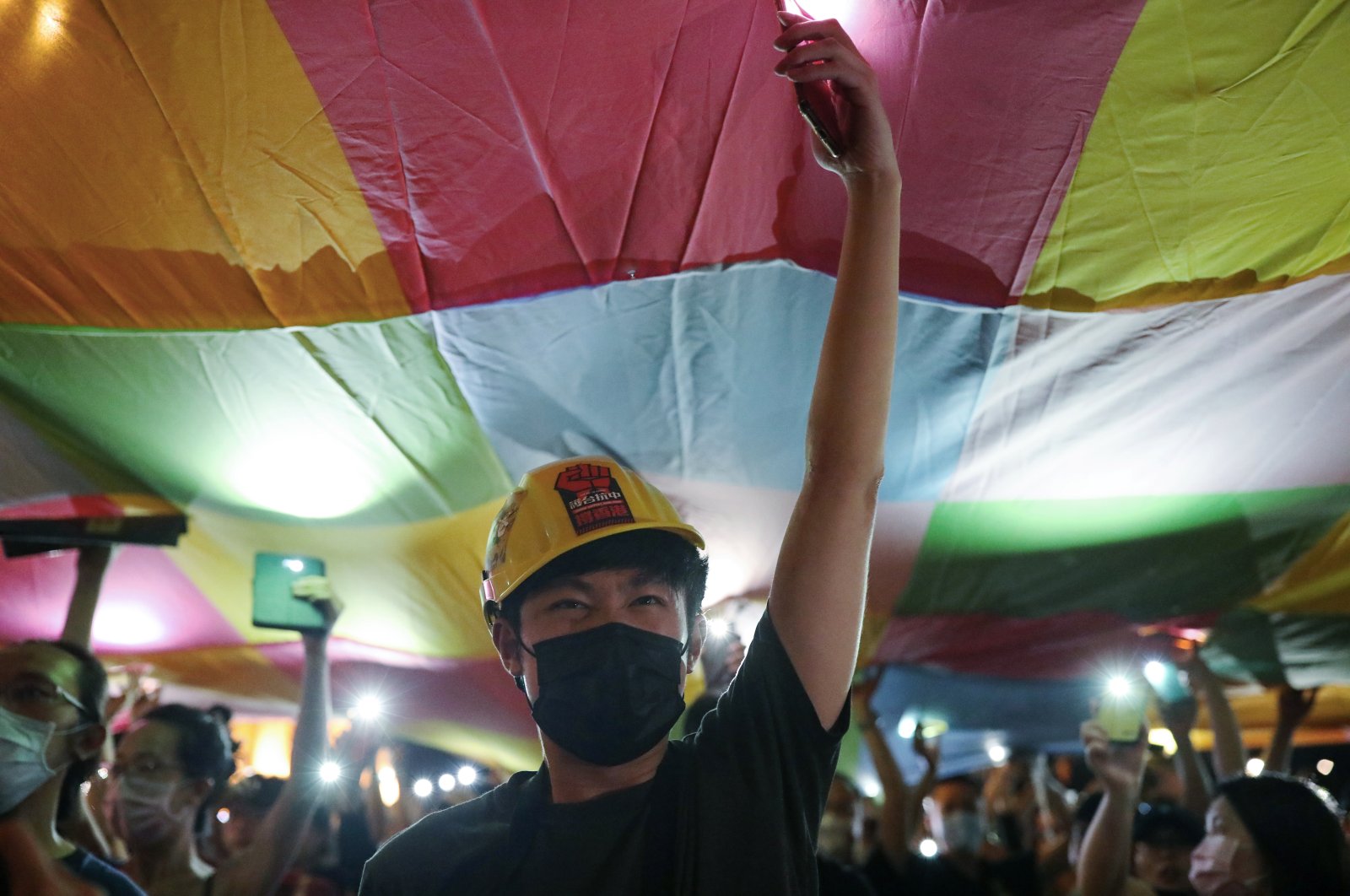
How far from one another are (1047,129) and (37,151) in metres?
2.23

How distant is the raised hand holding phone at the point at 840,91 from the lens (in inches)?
48.3

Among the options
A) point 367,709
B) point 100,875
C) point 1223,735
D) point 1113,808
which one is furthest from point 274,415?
point 1223,735

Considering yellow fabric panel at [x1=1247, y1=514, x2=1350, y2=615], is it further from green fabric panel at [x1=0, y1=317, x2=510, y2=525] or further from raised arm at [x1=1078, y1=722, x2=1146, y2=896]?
green fabric panel at [x1=0, y1=317, x2=510, y2=525]

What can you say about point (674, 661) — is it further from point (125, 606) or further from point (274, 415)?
point (125, 606)

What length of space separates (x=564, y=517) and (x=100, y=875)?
5.43ft

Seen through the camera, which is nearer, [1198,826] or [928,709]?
[1198,826]

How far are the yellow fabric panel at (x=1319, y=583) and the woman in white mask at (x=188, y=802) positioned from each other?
352cm

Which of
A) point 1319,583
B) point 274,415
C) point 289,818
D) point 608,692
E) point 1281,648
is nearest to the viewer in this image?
point 608,692

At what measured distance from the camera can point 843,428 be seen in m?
1.22

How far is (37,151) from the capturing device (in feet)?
7.32

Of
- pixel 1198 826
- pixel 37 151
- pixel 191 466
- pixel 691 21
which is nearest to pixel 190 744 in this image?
pixel 191 466

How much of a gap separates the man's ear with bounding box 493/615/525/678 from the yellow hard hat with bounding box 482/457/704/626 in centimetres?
2

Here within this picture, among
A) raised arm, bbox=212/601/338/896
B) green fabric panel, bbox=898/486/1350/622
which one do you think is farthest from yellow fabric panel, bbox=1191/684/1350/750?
raised arm, bbox=212/601/338/896

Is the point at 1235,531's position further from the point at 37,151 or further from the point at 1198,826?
the point at 37,151
